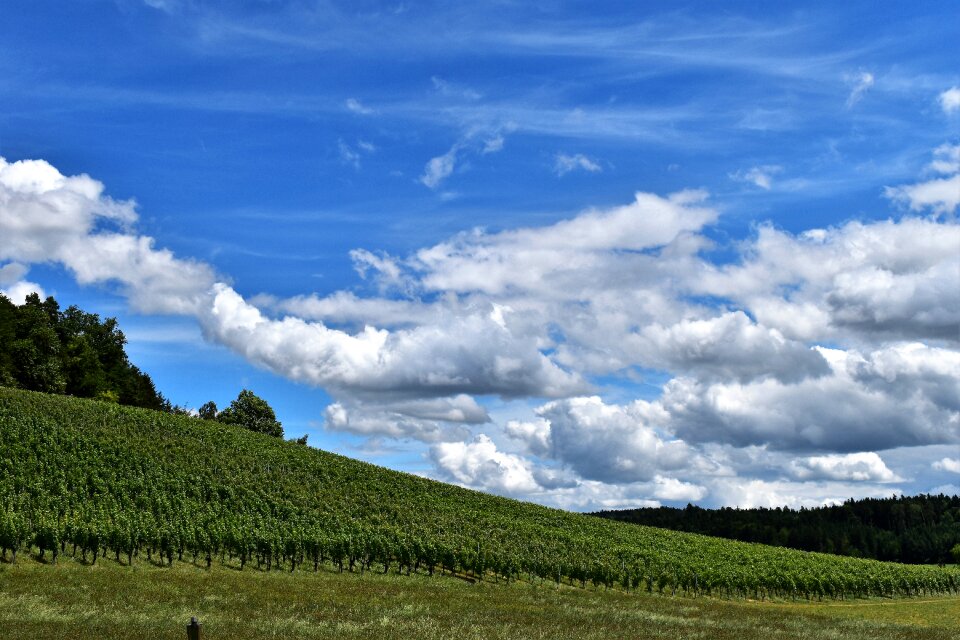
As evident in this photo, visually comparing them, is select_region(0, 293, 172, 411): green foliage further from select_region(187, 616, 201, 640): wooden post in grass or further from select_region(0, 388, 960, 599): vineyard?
select_region(187, 616, 201, 640): wooden post in grass

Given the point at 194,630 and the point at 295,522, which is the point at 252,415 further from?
the point at 194,630

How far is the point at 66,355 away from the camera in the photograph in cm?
13138

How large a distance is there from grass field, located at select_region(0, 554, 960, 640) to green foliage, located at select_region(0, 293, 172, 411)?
255ft

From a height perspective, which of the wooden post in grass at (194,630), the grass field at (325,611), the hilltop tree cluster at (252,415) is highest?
the hilltop tree cluster at (252,415)

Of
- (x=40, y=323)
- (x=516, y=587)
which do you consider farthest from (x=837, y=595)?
(x=40, y=323)

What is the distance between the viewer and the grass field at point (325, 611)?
30.8 m

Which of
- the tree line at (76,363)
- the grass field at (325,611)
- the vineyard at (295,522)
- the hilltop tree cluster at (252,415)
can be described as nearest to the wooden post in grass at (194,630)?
the grass field at (325,611)

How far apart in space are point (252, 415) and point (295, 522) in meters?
76.0

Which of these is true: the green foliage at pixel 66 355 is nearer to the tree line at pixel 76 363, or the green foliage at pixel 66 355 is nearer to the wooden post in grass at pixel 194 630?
the tree line at pixel 76 363

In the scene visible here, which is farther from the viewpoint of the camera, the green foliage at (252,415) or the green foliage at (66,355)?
the green foliage at (252,415)

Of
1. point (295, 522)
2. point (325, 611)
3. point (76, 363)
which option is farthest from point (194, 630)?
point (76, 363)

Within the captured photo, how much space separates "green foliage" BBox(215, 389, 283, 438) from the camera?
481 feet

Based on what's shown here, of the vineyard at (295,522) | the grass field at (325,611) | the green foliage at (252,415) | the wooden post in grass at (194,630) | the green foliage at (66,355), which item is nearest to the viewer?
the wooden post in grass at (194,630)

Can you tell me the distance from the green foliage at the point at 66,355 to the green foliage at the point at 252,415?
1659cm
